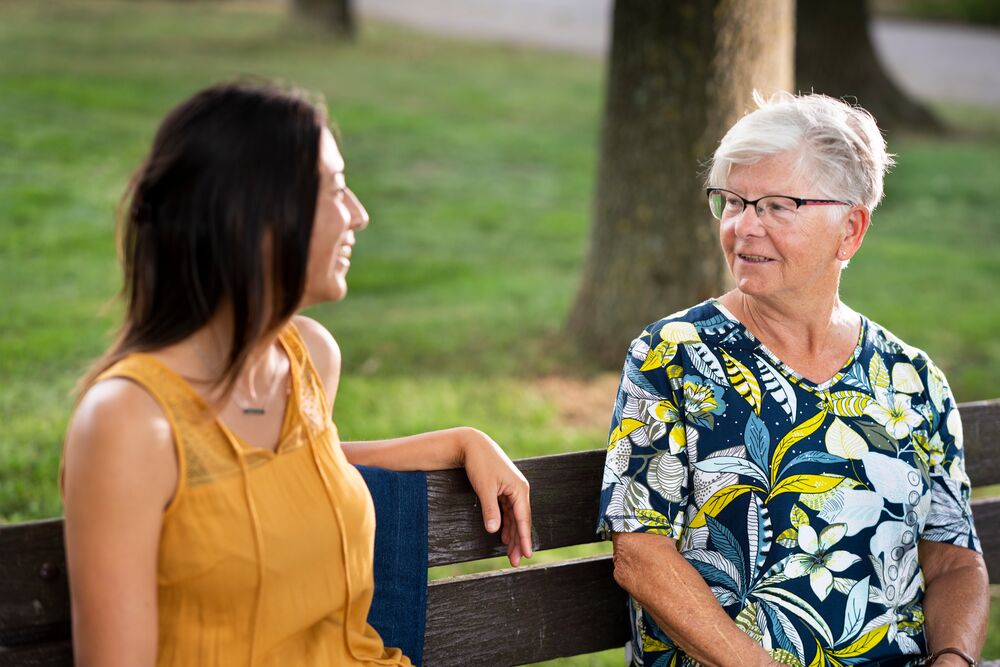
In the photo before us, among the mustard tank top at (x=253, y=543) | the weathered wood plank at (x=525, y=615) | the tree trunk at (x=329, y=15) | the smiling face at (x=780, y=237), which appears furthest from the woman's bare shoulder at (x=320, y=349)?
the tree trunk at (x=329, y=15)

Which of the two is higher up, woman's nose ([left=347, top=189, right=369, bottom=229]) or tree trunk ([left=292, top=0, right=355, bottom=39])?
tree trunk ([left=292, top=0, right=355, bottom=39])

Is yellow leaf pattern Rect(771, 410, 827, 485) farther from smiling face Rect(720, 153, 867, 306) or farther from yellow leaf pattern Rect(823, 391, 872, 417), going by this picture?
smiling face Rect(720, 153, 867, 306)

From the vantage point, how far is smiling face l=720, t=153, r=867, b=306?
265 cm

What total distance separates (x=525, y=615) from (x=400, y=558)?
1.42 ft

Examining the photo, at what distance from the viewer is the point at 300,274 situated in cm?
199

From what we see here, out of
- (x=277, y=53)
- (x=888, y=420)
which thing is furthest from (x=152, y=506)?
(x=277, y=53)

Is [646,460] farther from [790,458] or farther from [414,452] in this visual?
[414,452]

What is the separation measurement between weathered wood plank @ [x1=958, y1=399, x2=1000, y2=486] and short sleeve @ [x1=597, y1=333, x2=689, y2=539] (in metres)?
0.99

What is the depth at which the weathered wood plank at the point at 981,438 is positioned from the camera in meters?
3.09

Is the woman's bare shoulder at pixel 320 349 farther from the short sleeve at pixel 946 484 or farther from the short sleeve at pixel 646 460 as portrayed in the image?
the short sleeve at pixel 946 484

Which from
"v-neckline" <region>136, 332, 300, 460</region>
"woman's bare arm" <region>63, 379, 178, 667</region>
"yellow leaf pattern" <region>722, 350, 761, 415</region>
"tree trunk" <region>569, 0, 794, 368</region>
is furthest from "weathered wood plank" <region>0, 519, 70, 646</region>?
"tree trunk" <region>569, 0, 794, 368</region>

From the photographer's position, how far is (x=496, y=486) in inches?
97.1

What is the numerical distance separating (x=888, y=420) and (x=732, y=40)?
342 cm

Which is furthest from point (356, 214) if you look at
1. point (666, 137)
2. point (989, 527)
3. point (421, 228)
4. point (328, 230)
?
point (421, 228)
